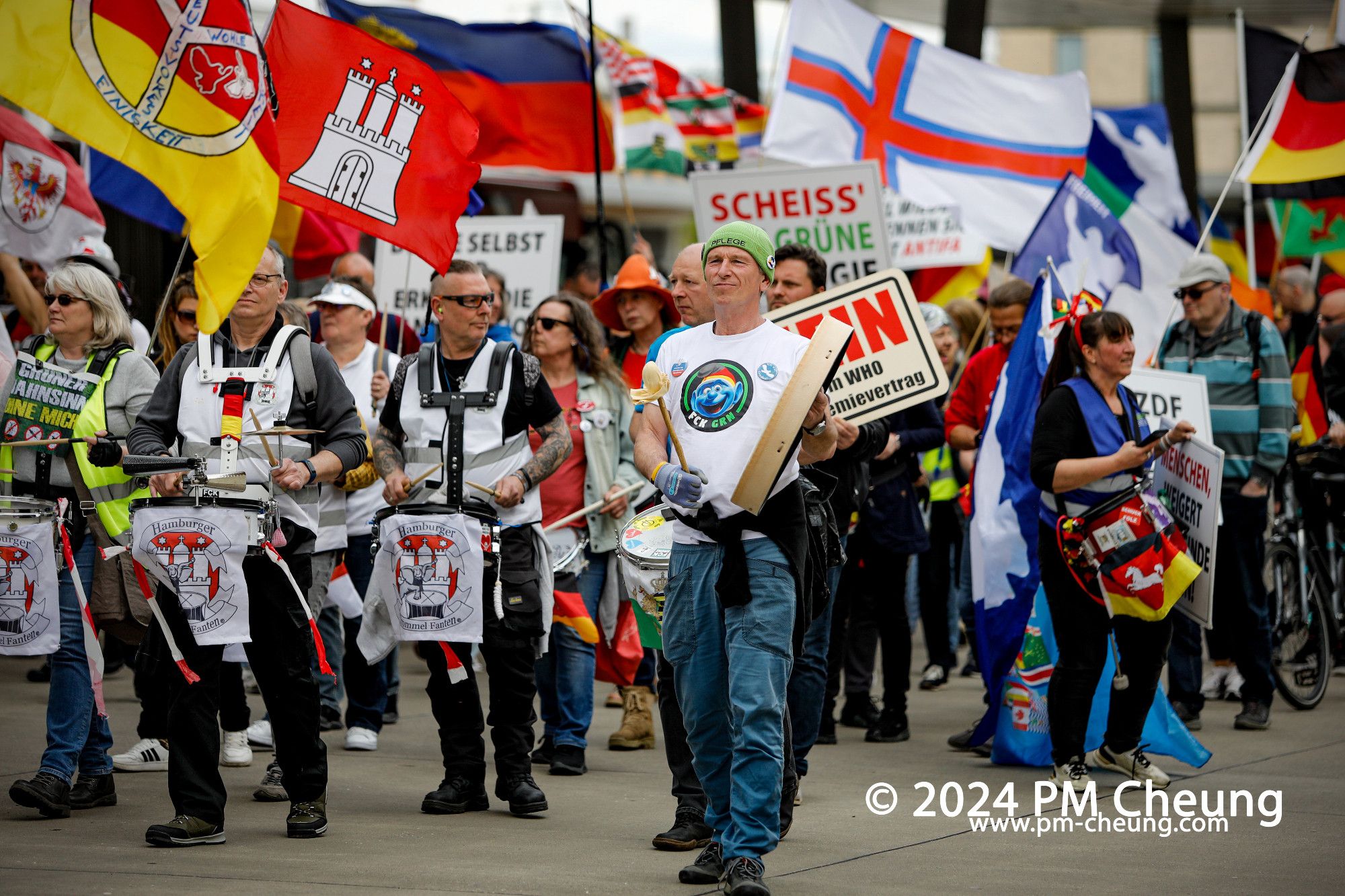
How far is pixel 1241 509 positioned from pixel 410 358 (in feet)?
15.7

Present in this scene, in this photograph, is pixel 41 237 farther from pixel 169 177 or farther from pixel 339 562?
pixel 169 177

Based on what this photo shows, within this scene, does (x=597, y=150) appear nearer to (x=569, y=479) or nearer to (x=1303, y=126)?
(x=569, y=479)

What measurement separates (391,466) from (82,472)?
1.17m

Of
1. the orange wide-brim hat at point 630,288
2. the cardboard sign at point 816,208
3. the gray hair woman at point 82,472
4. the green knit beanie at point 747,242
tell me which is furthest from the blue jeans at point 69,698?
the cardboard sign at point 816,208

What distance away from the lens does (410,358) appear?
6707 mm

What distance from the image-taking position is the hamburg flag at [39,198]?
8836 mm

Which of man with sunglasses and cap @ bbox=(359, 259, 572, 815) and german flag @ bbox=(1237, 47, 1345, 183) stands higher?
german flag @ bbox=(1237, 47, 1345, 183)

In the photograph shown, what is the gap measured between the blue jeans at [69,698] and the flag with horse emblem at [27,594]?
119 millimetres

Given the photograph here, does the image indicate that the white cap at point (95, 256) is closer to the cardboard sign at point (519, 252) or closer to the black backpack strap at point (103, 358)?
the black backpack strap at point (103, 358)

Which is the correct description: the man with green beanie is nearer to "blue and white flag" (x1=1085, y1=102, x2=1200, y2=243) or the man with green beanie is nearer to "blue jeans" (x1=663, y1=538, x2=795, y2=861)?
"blue jeans" (x1=663, y1=538, x2=795, y2=861)

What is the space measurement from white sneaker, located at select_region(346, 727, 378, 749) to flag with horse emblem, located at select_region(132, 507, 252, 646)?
2389 mm

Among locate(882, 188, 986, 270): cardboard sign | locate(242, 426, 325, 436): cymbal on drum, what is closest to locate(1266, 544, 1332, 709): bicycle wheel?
locate(882, 188, 986, 270): cardboard sign

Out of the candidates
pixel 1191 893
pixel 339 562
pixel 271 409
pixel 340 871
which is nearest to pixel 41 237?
pixel 339 562

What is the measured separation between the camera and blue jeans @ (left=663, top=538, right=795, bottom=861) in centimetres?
511
